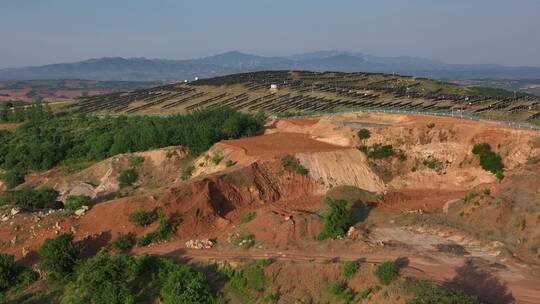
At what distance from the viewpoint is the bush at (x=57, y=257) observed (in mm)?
26844

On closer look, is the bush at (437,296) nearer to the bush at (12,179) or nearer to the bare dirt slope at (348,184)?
the bare dirt slope at (348,184)

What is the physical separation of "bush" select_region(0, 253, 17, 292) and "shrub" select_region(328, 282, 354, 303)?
56.8ft

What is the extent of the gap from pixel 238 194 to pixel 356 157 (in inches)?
457

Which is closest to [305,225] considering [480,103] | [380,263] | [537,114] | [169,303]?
[380,263]

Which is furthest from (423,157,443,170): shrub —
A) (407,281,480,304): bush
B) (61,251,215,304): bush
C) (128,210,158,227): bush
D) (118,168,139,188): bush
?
(118,168,139,188): bush

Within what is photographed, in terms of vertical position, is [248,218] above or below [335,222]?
below

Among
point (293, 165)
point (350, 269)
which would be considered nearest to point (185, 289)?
point (350, 269)

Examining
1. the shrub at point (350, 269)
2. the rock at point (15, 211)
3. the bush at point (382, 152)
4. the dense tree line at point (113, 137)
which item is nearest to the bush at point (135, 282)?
the shrub at point (350, 269)

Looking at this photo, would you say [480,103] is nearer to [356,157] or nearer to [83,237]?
[356,157]

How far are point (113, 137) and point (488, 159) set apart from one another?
40819 millimetres

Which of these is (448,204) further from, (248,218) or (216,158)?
(216,158)

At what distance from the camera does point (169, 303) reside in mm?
22734

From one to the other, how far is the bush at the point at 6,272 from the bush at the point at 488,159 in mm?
33322

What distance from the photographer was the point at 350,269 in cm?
2372
